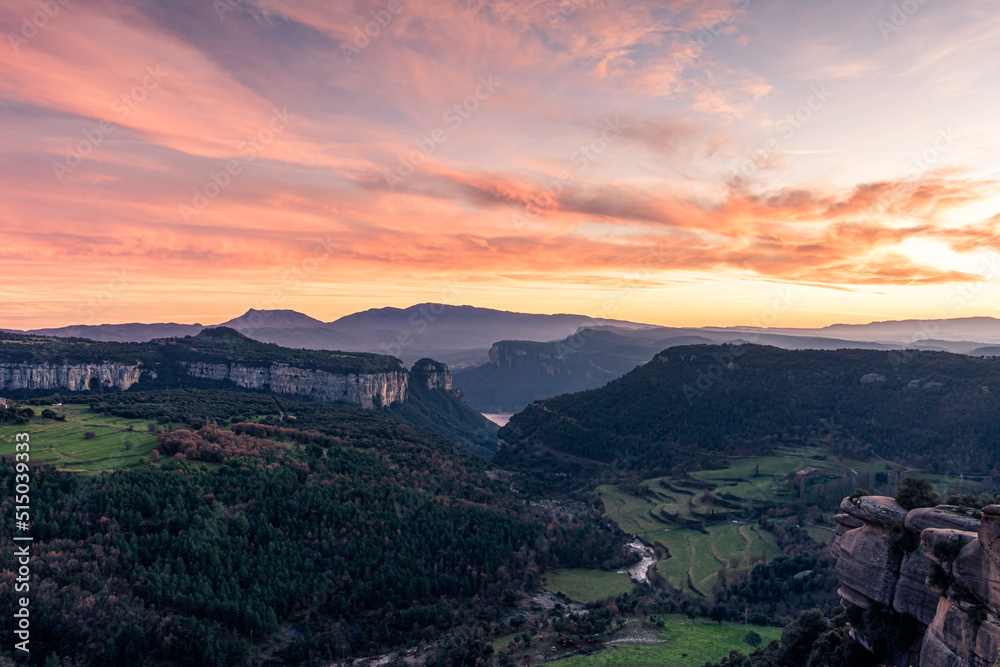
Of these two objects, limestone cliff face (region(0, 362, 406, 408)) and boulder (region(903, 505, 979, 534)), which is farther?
limestone cliff face (region(0, 362, 406, 408))

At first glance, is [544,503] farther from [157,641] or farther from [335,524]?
[157,641]

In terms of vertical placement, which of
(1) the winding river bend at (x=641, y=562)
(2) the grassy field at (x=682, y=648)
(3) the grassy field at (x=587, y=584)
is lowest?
(1) the winding river bend at (x=641, y=562)

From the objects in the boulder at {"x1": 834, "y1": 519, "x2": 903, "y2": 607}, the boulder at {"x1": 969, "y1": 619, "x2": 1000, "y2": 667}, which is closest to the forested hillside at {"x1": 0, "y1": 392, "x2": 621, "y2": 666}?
the boulder at {"x1": 834, "y1": 519, "x2": 903, "y2": 607}

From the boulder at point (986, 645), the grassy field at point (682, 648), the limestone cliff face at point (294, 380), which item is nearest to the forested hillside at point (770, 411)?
the limestone cliff face at point (294, 380)

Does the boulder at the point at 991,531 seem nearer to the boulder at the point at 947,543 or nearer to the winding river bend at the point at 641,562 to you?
the boulder at the point at 947,543

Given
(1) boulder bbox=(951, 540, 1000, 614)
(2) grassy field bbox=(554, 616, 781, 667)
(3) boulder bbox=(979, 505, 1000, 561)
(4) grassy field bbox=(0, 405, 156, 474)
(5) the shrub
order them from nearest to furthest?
(3) boulder bbox=(979, 505, 1000, 561)
(1) boulder bbox=(951, 540, 1000, 614)
(5) the shrub
(2) grassy field bbox=(554, 616, 781, 667)
(4) grassy field bbox=(0, 405, 156, 474)

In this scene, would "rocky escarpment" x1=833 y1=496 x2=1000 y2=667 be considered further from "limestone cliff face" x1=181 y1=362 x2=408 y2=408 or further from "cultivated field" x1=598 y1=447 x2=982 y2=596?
"limestone cliff face" x1=181 y1=362 x2=408 y2=408

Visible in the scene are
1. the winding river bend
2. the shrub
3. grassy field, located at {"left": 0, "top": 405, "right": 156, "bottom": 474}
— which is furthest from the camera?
the winding river bend

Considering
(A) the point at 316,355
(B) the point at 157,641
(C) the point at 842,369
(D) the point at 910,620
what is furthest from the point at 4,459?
(C) the point at 842,369
